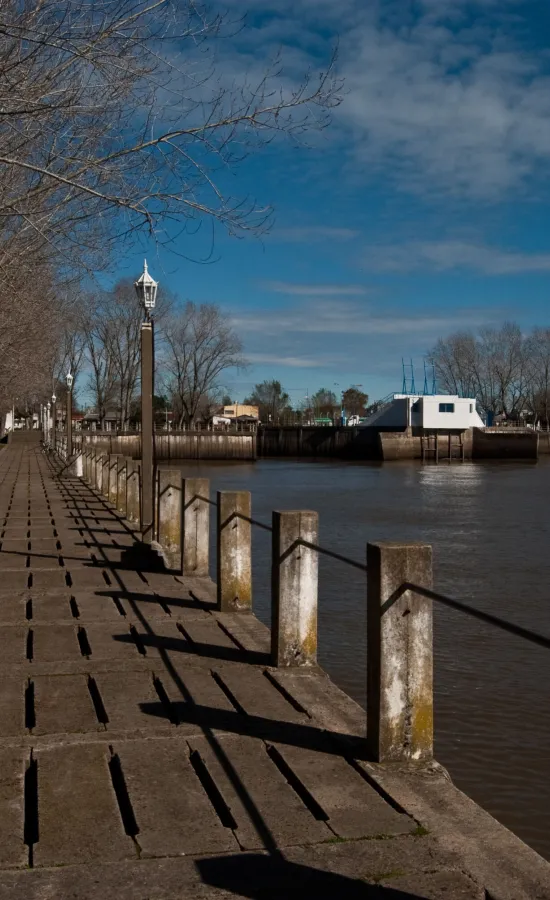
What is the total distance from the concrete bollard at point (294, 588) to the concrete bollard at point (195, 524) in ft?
10.8

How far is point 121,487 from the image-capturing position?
18.8 m

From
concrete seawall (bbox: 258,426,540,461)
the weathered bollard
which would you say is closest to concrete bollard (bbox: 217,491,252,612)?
the weathered bollard

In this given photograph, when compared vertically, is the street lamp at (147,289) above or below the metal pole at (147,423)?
above

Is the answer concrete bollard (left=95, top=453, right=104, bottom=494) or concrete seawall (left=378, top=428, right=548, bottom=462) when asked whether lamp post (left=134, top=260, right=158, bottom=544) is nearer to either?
concrete bollard (left=95, top=453, right=104, bottom=494)

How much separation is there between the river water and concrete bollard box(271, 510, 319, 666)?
178cm

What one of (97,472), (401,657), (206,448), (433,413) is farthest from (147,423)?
(433,413)

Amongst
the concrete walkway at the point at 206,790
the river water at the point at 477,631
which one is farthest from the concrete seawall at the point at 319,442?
the concrete walkway at the point at 206,790

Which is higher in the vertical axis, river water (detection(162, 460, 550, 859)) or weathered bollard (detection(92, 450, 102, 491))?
weathered bollard (detection(92, 450, 102, 491))

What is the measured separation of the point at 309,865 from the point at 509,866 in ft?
2.51

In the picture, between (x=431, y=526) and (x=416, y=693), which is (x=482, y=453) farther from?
(x=416, y=693)

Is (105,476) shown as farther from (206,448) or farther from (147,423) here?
(206,448)

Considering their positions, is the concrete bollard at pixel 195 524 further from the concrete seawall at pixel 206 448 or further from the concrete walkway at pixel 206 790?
the concrete seawall at pixel 206 448

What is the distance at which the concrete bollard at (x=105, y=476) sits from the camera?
21.9 metres

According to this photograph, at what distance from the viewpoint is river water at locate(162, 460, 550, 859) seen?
7.46 meters
